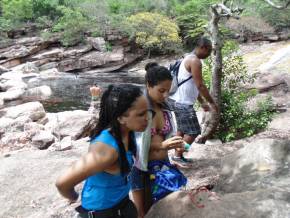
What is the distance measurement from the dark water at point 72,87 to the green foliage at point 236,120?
29.4 ft

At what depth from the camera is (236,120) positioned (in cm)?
580

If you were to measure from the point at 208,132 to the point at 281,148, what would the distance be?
8.22 feet

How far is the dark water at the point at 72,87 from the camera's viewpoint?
14680 millimetres

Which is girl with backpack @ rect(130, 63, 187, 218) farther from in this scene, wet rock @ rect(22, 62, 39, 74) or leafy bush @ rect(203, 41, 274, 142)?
wet rock @ rect(22, 62, 39, 74)

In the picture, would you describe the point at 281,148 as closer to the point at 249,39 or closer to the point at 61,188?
the point at 61,188

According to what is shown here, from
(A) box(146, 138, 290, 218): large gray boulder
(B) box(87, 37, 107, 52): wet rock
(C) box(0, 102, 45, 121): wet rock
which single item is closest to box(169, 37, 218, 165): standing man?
(A) box(146, 138, 290, 218): large gray boulder

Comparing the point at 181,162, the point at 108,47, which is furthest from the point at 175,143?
the point at 108,47

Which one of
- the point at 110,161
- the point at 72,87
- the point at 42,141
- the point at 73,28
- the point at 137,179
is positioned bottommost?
the point at 72,87

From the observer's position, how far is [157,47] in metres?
26.3

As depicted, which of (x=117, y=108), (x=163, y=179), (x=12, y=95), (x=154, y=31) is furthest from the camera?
(x=154, y=31)

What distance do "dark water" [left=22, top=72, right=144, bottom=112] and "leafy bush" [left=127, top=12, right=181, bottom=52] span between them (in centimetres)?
376

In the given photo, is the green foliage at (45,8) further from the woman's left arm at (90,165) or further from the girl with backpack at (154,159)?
the woman's left arm at (90,165)

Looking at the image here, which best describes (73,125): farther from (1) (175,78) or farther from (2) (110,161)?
(2) (110,161)

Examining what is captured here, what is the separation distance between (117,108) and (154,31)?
24.2 meters
